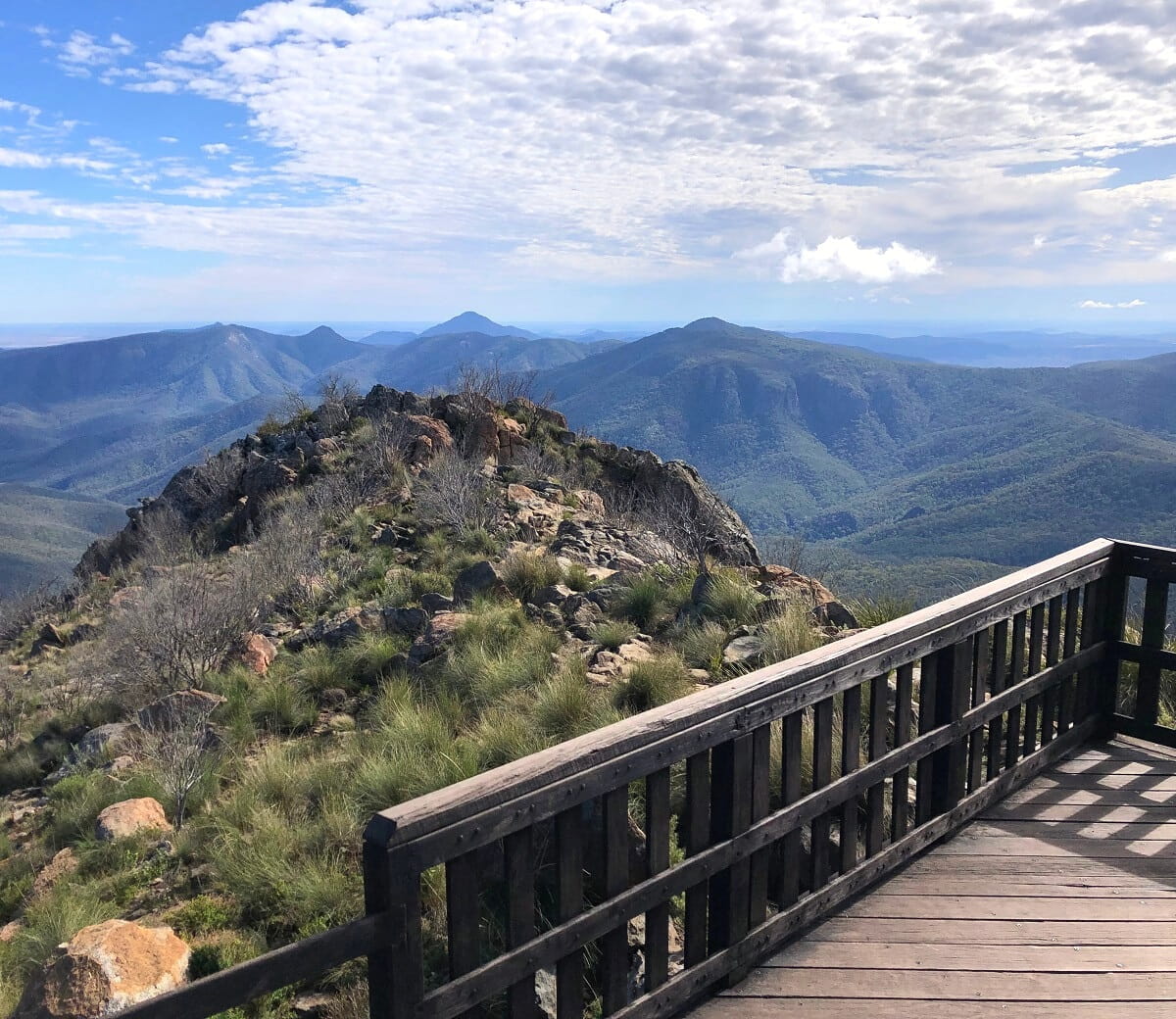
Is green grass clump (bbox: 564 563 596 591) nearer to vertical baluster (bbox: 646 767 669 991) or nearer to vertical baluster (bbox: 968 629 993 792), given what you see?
vertical baluster (bbox: 968 629 993 792)

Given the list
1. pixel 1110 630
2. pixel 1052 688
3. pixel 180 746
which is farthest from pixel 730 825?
pixel 180 746

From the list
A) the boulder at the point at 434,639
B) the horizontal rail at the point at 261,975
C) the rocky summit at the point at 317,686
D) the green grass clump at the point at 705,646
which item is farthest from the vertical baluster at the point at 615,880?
the boulder at the point at 434,639

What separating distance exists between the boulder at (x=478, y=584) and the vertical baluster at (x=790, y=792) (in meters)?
5.65

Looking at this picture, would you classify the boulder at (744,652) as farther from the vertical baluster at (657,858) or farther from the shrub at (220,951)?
the shrub at (220,951)

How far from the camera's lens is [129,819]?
530 cm

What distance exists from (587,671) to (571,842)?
11.8ft

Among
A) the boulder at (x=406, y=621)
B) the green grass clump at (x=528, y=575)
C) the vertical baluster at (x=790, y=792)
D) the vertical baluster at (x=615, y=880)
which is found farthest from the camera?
the green grass clump at (x=528, y=575)

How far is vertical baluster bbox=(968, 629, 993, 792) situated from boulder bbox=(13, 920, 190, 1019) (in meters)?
3.47

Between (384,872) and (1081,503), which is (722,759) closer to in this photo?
(384,872)

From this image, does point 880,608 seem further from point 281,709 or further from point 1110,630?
point 281,709

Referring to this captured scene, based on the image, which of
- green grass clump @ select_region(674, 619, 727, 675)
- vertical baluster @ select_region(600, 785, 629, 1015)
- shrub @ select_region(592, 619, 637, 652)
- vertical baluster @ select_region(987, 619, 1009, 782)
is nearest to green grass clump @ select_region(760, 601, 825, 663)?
green grass clump @ select_region(674, 619, 727, 675)

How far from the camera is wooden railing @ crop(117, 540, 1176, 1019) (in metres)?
2.19

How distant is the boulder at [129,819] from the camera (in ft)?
17.0

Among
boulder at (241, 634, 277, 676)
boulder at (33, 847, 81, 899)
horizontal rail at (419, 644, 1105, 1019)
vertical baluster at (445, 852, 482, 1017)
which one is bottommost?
boulder at (33, 847, 81, 899)
